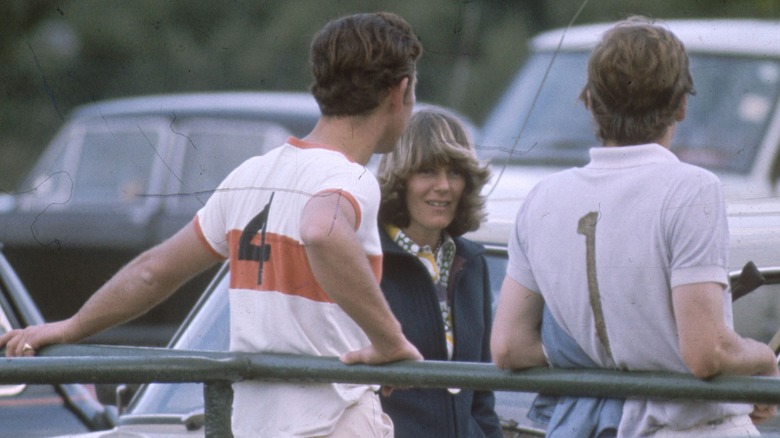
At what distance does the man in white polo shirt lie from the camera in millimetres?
2271

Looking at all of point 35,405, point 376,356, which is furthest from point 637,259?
point 35,405

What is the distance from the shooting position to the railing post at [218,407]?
241cm

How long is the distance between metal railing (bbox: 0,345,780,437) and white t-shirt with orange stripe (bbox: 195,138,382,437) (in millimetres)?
65

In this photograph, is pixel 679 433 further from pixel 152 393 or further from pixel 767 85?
pixel 767 85

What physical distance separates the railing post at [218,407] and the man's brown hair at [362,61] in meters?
0.60

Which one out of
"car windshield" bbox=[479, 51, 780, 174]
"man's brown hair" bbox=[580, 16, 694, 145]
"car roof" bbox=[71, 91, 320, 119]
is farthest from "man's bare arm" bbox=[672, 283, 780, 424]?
"car roof" bbox=[71, 91, 320, 119]

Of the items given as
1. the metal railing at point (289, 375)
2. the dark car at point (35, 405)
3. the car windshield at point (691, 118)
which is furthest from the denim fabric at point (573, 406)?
the car windshield at point (691, 118)

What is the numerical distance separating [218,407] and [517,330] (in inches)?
23.5

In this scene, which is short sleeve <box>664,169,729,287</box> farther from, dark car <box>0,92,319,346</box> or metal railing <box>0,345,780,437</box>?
dark car <box>0,92,319,346</box>

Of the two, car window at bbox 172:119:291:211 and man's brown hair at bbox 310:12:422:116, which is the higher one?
man's brown hair at bbox 310:12:422:116

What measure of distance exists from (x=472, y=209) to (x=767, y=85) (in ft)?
13.9

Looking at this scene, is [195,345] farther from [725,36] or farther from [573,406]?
[725,36]

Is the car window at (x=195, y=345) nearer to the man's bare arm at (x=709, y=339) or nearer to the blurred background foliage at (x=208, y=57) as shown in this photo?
the man's bare arm at (x=709, y=339)

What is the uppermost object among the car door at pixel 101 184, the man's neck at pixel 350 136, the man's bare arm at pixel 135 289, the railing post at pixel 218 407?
the man's neck at pixel 350 136
